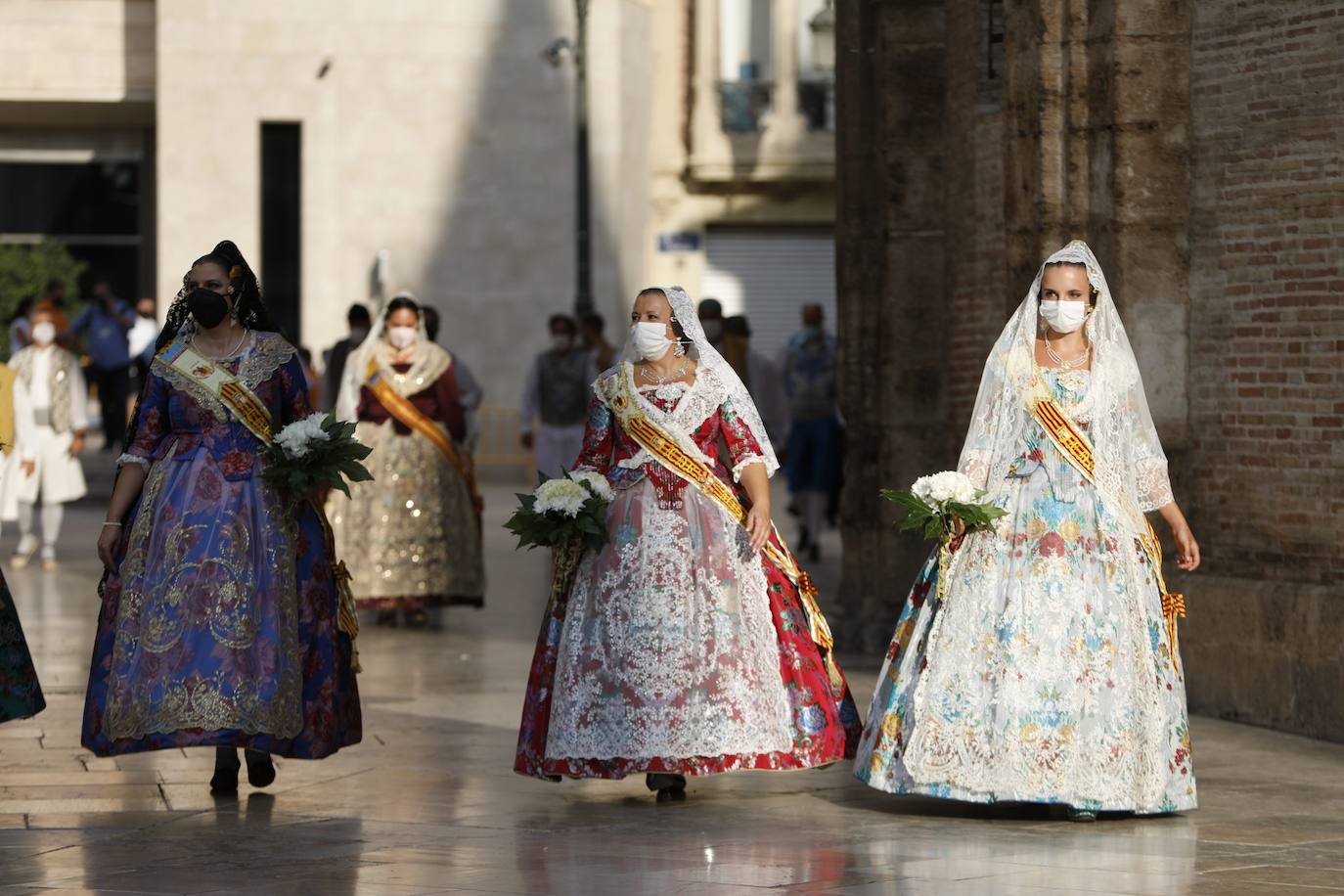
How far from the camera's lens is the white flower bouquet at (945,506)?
30.3ft

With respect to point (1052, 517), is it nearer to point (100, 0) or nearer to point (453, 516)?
point (453, 516)

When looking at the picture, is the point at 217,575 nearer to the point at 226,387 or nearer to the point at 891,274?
the point at 226,387

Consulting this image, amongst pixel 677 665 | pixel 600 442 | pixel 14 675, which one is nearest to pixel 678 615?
pixel 677 665

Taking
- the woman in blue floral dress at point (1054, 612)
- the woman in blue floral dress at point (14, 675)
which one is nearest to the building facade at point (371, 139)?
the woman in blue floral dress at point (14, 675)

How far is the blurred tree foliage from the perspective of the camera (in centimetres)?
3659

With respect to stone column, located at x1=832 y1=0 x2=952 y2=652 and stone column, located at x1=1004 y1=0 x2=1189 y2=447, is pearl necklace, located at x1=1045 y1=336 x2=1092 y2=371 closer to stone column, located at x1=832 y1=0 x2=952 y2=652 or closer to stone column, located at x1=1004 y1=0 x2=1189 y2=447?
stone column, located at x1=1004 y1=0 x2=1189 y2=447

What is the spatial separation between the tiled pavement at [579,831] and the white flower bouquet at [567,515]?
968mm

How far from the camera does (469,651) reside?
15.6 m

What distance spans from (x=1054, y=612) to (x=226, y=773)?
10.5 feet

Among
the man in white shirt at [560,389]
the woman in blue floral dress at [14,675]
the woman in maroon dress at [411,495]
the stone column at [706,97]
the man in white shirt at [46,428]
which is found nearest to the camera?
the woman in blue floral dress at [14,675]

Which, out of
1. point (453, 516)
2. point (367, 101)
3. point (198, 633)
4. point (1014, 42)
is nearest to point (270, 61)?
point (367, 101)

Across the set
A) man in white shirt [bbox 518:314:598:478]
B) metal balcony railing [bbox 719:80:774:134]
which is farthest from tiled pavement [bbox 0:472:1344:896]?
metal balcony railing [bbox 719:80:774:134]

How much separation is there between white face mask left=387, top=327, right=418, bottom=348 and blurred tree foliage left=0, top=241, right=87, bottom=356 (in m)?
20.9

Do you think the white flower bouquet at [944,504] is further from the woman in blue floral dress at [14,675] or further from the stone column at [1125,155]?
the stone column at [1125,155]
